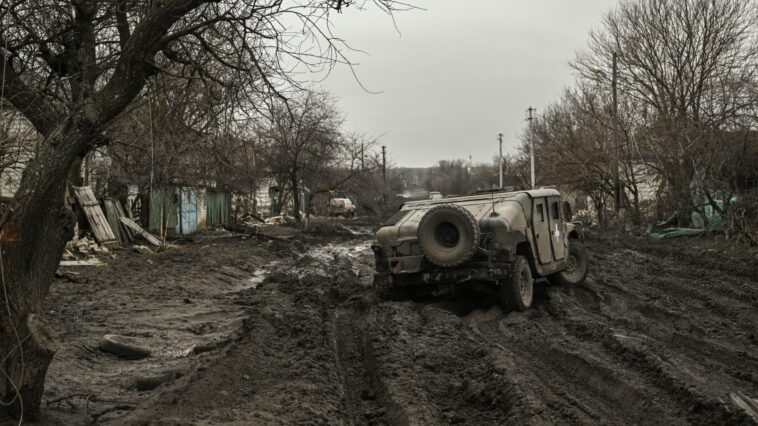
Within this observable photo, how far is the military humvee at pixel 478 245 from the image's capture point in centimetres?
998

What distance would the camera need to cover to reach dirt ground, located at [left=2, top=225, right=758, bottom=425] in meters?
5.27

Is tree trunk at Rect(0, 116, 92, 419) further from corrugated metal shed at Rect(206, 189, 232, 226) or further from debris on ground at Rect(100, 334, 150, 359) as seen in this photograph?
corrugated metal shed at Rect(206, 189, 232, 226)

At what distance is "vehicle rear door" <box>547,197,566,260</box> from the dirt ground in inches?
28.6

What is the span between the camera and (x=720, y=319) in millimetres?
9453

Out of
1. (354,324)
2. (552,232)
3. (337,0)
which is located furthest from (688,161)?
(337,0)

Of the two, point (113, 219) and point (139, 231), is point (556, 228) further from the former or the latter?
point (113, 219)

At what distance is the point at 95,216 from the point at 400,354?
13.7 m

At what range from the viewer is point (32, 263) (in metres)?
4.81

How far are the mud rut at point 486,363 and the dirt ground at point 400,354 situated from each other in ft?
0.08

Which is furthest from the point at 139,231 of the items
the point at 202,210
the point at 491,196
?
the point at 491,196

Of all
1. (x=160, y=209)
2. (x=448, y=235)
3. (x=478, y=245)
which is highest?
(x=160, y=209)

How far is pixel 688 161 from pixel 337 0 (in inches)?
805

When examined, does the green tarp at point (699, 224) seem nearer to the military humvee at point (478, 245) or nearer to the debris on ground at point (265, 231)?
the military humvee at point (478, 245)

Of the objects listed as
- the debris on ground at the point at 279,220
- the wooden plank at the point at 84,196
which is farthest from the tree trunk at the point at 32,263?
the debris on ground at the point at 279,220
